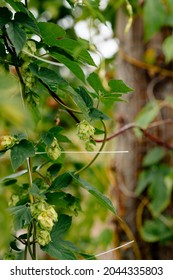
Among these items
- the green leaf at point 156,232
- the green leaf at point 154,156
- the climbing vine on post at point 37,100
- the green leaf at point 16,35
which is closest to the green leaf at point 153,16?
the green leaf at point 154,156

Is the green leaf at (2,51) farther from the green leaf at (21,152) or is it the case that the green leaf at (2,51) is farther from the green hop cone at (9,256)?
the green hop cone at (9,256)

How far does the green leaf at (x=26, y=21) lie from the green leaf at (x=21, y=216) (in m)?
Result: 0.20

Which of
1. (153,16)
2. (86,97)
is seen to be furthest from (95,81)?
(153,16)

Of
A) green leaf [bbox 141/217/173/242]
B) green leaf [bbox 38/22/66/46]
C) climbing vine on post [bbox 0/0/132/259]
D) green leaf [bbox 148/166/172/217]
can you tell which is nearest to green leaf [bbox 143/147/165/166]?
green leaf [bbox 148/166/172/217]

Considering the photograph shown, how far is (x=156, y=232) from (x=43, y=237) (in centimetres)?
104

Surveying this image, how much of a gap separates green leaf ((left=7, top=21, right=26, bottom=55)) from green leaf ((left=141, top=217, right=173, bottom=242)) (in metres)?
1.10

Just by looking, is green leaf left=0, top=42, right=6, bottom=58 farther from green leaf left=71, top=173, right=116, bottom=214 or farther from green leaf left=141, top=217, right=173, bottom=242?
green leaf left=141, top=217, right=173, bottom=242

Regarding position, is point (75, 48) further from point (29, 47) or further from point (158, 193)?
point (158, 193)

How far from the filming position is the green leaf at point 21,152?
0.60 meters

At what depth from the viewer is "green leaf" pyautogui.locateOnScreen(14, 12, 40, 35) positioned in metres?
0.58

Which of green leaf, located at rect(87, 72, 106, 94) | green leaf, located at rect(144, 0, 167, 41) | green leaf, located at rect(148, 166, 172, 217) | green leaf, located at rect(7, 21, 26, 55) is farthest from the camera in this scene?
green leaf, located at rect(148, 166, 172, 217)

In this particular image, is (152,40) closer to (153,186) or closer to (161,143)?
(161,143)

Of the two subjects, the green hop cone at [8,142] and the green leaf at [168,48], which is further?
the green leaf at [168,48]

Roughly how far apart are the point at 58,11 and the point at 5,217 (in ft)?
5.58
